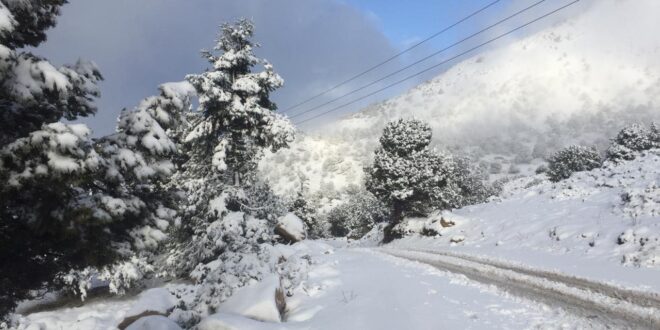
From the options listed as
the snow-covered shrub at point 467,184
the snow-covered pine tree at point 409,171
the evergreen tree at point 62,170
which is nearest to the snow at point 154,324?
the evergreen tree at point 62,170

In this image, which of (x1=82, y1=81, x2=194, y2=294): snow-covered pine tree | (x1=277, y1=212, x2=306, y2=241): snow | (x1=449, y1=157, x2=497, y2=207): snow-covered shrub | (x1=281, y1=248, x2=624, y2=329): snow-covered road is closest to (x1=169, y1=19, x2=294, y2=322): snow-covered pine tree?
(x1=281, y1=248, x2=624, y2=329): snow-covered road

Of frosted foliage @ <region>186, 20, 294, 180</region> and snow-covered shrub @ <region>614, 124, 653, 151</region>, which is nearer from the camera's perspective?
frosted foliage @ <region>186, 20, 294, 180</region>

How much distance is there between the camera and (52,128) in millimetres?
4156

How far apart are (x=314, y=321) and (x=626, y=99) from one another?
172m

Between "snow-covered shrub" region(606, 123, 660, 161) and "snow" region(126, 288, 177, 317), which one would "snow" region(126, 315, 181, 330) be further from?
"snow-covered shrub" region(606, 123, 660, 161)

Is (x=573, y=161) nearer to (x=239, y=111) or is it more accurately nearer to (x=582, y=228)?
(x=582, y=228)

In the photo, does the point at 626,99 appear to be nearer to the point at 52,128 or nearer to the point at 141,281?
the point at 141,281

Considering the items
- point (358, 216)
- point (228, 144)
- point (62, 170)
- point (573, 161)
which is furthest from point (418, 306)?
point (358, 216)

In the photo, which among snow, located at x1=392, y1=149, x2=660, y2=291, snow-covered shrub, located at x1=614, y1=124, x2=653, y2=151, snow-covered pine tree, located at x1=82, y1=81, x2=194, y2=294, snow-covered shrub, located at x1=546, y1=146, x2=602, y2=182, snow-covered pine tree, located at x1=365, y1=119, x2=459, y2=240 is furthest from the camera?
snow-covered shrub, located at x1=546, y1=146, x2=602, y2=182

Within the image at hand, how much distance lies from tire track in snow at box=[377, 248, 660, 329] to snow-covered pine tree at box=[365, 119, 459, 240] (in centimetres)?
1661

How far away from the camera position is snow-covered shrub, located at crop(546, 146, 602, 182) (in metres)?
51.9

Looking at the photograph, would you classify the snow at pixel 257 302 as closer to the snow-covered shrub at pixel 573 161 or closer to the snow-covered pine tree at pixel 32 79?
the snow-covered pine tree at pixel 32 79

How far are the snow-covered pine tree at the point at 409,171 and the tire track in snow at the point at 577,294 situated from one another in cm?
1661

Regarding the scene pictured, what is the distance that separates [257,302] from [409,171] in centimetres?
2382
